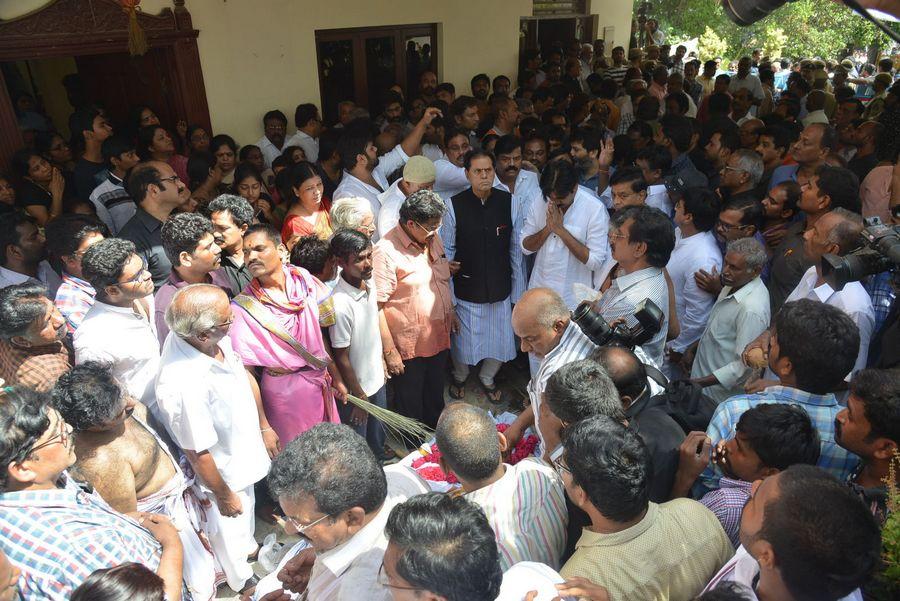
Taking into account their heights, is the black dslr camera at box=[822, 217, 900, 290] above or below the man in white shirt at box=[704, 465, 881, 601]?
above

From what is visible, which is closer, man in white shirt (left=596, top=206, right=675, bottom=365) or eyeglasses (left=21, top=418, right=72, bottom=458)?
eyeglasses (left=21, top=418, right=72, bottom=458)

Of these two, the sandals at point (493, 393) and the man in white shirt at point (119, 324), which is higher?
the man in white shirt at point (119, 324)

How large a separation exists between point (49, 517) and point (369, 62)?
6.64 metres

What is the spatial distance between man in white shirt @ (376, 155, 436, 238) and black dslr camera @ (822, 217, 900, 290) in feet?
7.91

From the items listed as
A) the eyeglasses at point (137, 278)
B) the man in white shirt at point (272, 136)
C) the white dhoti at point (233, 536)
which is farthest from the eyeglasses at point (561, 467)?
the man in white shirt at point (272, 136)

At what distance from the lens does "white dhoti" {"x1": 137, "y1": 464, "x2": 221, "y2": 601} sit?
2.43 meters

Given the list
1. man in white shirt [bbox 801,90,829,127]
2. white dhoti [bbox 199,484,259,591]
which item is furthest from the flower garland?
man in white shirt [bbox 801,90,829,127]

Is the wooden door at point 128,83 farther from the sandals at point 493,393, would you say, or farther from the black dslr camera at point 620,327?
the black dslr camera at point 620,327

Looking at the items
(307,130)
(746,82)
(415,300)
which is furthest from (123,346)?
(746,82)

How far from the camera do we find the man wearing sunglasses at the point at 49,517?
1736 millimetres

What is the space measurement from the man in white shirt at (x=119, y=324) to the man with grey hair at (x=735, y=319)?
2848 mm

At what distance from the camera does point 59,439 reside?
192 cm

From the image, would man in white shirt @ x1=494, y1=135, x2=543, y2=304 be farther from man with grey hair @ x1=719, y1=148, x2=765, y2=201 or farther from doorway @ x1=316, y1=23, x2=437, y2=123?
doorway @ x1=316, y1=23, x2=437, y2=123

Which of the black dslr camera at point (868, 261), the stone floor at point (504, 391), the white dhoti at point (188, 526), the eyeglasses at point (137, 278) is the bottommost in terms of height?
the stone floor at point (504, 391)
